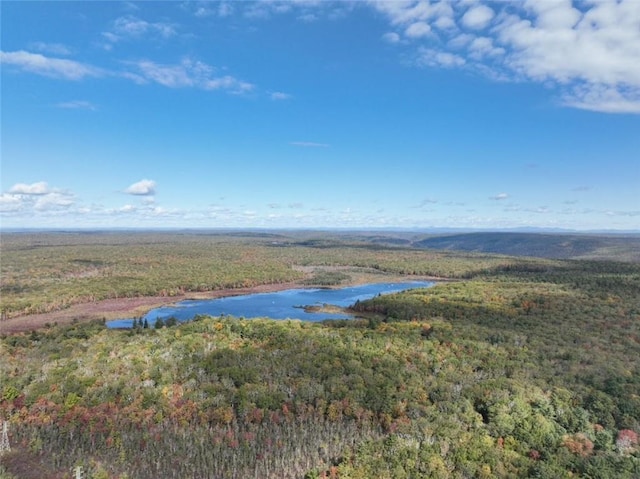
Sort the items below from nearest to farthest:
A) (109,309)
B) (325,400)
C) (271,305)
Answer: (325,400), (109,309), (271,305)

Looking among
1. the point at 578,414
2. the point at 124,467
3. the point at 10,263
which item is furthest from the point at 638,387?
the point at 10,263

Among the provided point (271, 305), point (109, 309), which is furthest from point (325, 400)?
point (109, 309)

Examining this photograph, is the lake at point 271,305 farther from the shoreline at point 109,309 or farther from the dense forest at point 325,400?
the dense forest at point 325,400

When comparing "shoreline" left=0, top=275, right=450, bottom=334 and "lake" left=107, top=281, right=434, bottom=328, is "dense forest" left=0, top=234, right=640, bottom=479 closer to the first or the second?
"shoreline" left=0, top=275, right=450, bottom=334

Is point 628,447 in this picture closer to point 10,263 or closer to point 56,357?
point 56,357

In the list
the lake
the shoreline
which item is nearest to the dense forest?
the shoreline

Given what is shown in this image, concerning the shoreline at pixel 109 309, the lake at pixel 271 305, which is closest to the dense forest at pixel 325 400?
the shoreline at pixel 109 309

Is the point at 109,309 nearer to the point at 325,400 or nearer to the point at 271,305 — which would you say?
the point at 271,305
